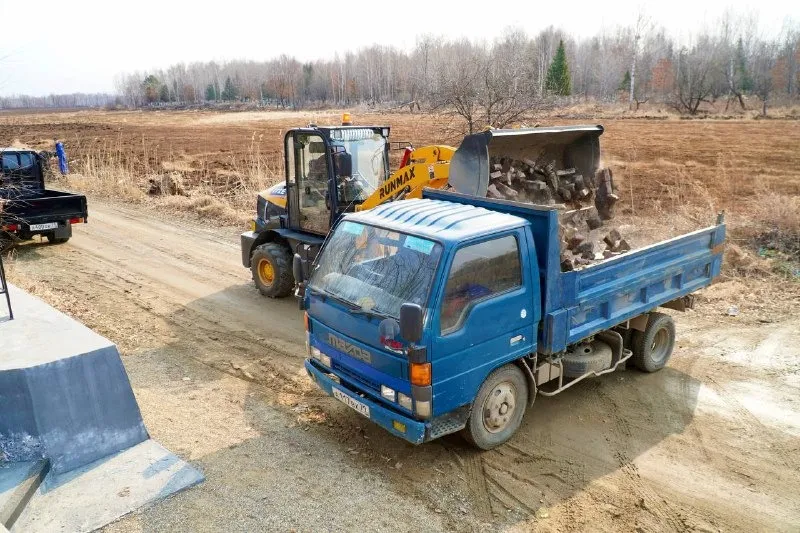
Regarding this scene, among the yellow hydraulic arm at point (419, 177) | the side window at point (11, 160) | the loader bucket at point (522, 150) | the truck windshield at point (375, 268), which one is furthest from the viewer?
the side window at point (11, 160)

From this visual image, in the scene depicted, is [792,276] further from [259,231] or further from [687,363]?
[259,231]

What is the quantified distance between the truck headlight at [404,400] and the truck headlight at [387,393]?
0.21 feet

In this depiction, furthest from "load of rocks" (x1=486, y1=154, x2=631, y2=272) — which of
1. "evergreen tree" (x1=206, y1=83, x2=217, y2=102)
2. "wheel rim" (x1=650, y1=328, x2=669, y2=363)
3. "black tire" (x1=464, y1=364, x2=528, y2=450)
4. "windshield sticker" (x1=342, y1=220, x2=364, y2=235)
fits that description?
"evergreen tree" (x1=206, y1=83, x2=217, y2=102)

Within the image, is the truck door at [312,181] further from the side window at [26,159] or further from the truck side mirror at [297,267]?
the side window at [26,159]

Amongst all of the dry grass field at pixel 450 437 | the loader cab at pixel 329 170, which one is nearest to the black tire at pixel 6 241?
the dry grass field at pixel 450 437

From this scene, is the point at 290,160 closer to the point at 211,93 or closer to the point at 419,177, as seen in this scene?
the point at 419,177

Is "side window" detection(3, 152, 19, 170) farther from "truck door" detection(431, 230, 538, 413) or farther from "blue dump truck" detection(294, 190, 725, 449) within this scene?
"truck door" detection(431, 230, 538, 413)

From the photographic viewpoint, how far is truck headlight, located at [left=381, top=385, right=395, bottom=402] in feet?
16.0

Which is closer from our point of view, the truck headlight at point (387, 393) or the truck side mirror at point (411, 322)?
the truck side mirror at point (411, 322)

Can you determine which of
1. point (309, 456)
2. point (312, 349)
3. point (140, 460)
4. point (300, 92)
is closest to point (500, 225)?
point (312, 349)

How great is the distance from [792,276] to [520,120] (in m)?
8.19

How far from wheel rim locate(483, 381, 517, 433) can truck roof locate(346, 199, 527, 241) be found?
1304mm

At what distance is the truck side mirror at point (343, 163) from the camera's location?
8.57 metres

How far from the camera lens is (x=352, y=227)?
5.59 m
